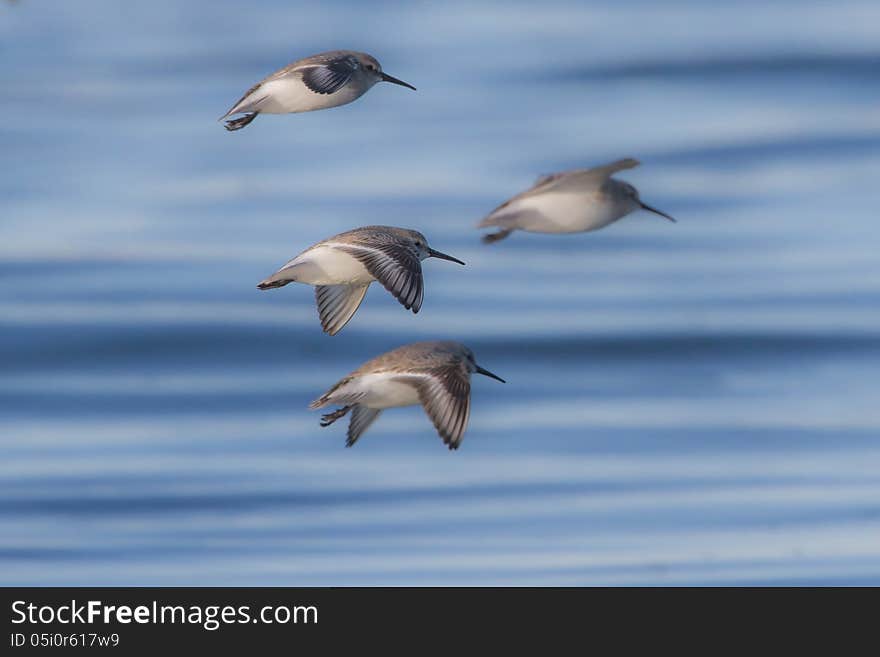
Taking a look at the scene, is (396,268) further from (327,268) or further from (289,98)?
(289,98)

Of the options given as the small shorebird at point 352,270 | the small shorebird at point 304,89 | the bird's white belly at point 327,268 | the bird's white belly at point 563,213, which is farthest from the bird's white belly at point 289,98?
the bird's white belly at point 563,213

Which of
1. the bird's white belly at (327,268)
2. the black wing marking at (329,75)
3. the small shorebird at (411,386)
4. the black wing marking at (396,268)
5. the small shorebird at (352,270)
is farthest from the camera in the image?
the black wing marking at (329,75)

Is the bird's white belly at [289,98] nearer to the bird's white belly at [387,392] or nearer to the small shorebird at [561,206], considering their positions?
the small shorebird at [561,206]

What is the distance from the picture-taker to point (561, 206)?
6.43 metres

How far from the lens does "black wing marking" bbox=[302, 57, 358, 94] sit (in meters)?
7.43

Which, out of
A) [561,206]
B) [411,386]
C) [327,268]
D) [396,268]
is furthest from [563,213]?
[327,268]

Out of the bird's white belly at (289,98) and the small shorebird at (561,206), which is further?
the bird's white belly at (289,98)

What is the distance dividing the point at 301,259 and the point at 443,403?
3.25ft

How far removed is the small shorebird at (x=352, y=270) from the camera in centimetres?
663

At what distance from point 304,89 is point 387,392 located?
1673 mm

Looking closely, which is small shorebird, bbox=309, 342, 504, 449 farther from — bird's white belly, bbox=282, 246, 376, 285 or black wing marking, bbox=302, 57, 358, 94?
black wing marking, bbox=302, 57, 358, 94

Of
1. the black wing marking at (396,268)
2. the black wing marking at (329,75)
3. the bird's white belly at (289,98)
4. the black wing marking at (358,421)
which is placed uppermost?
the black wing marking at (329,75)
